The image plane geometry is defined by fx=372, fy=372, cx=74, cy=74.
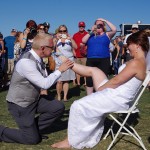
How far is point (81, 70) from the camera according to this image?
5035 millimetres

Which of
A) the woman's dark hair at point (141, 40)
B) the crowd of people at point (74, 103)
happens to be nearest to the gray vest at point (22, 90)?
the crowd of people at point (74, 103)

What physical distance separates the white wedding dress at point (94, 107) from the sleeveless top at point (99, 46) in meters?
3.27

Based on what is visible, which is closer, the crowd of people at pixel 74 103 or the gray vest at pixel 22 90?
the crowd of people at pixel 74 103

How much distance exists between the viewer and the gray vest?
465cm

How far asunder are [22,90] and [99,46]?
3371 mm

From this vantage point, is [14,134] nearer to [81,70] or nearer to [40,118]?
[40,118]

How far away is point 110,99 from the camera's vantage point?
4453 millimetres

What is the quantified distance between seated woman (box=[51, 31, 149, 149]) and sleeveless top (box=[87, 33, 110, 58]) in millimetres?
3160

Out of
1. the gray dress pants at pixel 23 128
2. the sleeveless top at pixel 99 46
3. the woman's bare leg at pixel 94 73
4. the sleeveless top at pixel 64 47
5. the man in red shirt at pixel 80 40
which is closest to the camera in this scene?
the gray dress pants at pixel 23 128

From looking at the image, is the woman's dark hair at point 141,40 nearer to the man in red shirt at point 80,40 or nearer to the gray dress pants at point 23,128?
the gray dress pants at point 23,128

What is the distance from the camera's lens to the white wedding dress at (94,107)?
445 centimetres

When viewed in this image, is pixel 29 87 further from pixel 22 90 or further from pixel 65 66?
pixel 65 66

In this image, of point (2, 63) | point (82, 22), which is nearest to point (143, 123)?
point (82, 22)

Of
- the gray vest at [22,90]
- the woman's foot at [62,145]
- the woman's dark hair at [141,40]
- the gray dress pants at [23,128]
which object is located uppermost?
the woman's dark hair at [141,40]
